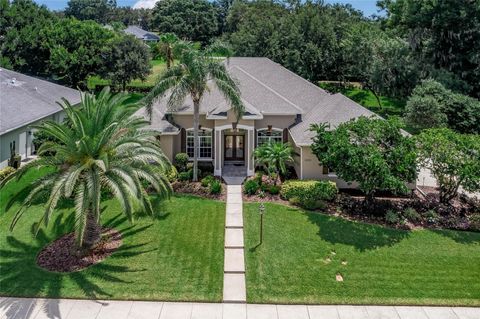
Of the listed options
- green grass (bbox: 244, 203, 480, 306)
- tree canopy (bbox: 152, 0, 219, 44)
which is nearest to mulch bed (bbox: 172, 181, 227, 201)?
green grass (bbox: 244, 203, 480, 306)

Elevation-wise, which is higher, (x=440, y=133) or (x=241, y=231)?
(x=440, y=133)

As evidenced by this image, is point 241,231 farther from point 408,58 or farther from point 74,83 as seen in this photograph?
point 74,83

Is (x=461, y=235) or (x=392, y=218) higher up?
(x=392, y=218)

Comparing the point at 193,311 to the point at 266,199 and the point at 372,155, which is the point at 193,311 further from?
the point at 372,155

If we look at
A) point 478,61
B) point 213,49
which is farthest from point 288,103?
point 478,61

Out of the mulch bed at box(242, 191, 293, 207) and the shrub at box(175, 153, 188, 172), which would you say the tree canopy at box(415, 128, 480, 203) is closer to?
the mulch bed at box(242, 191, 293, 207)

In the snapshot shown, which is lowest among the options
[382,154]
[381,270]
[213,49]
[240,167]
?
[381,270]

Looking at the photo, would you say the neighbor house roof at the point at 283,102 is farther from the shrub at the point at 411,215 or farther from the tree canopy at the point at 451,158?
the shrub at the point at 411,215

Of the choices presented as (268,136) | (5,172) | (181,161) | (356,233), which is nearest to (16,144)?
(5,172)
